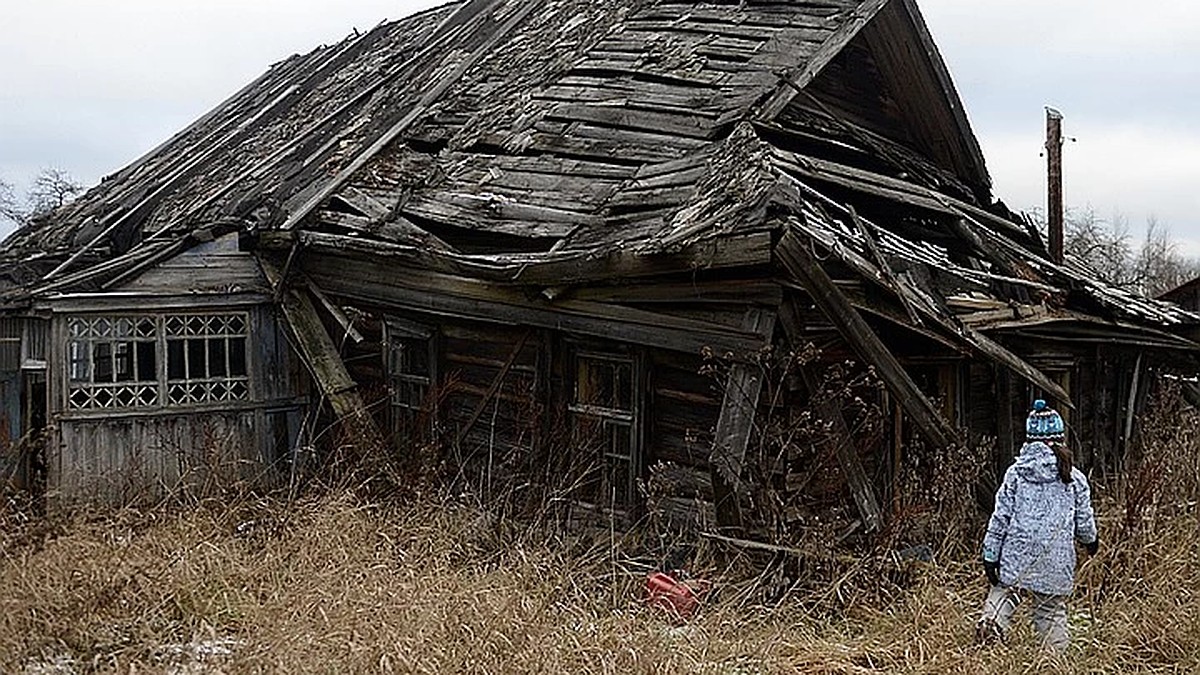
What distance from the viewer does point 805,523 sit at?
780 cm

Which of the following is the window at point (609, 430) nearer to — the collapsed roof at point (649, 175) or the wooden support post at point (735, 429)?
the collapsed roof at point (649, 175)

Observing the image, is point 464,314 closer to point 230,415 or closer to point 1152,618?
point 230,415

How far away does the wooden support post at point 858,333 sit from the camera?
7.25 meters

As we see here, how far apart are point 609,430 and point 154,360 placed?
396 centimetres

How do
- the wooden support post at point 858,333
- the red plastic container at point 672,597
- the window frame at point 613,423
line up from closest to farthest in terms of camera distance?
1. the red plastic container at point 672,597
2. the wooden support post at point 858,333
3. the window frame at point 613,423

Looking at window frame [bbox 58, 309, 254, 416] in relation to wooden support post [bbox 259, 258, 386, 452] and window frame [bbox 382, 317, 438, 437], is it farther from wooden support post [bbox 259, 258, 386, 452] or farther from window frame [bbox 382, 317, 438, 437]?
window frame [bbox 382, 317, 438, 437]

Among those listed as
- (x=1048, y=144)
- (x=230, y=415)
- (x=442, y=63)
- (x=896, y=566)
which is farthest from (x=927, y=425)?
(x=442, y=63)

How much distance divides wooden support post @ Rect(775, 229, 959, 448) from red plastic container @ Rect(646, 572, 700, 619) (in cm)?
191

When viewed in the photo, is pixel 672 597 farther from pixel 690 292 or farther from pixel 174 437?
pixel 174 437

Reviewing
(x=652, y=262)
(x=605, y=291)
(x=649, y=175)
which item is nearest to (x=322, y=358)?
(x=605, y=291)

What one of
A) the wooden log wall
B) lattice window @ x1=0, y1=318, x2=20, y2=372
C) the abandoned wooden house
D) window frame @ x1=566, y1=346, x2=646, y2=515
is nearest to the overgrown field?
window frame @ x1=566, y1=346, x2=646, y2=515

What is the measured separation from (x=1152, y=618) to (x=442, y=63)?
904cm

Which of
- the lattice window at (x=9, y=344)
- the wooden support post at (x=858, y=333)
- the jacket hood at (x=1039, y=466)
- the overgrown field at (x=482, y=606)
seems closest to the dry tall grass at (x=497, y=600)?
the overgrown field at (x=482, y=606)

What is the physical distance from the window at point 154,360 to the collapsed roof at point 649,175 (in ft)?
1.37
